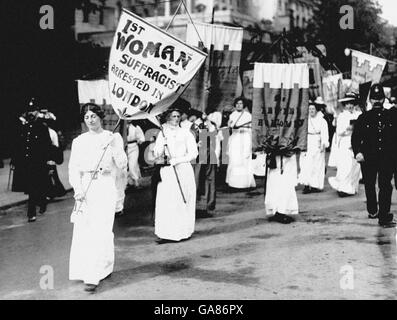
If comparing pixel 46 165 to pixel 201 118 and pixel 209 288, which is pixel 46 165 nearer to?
pixel 201 118

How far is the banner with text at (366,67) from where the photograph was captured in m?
15.1

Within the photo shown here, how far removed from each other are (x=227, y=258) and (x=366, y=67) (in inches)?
368

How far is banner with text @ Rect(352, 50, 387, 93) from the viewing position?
49.5ft

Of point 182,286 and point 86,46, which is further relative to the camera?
point 86,46

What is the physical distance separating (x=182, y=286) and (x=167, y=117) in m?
3.06

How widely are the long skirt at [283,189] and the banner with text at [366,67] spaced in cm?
625

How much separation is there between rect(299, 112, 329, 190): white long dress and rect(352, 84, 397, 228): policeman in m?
3.52

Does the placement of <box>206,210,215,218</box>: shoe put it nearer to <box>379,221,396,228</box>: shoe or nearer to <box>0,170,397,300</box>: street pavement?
<box>0,170,397,300</box>: street pavement

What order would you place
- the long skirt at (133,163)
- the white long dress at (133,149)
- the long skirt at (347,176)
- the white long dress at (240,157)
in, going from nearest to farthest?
the long skirt at (347,176) → the white long dress at (133,149) → the long skirt at (133,163) → the white long dress at (240,157)

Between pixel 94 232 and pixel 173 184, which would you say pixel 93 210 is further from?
pixel 173 184

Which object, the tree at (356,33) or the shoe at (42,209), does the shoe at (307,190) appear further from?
the tree at (356,33)

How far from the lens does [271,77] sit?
954 centimetres

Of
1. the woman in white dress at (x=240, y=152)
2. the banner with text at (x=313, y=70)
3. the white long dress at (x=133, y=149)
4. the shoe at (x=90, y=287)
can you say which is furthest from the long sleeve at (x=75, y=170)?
the banner with text at (x=313, y=70)
